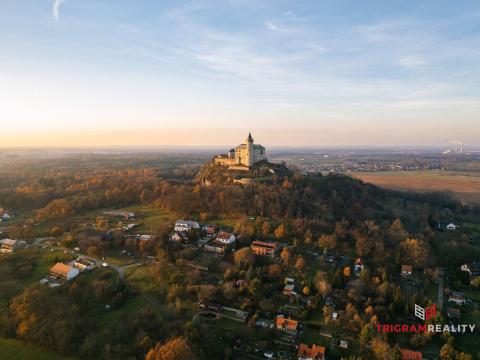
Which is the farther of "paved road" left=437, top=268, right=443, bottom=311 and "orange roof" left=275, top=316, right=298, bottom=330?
"paved road" left=437, top=268, right=443, bottom=311

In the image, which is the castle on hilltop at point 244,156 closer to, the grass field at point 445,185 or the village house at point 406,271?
the village house at point 406,271

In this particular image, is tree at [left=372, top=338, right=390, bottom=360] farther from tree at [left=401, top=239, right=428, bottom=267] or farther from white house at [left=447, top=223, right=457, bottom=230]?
white house at [left=447, top=223, right=457, bottom=230]

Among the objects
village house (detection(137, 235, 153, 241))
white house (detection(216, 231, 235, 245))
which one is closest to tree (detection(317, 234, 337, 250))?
white house (detection(216, 231, 235, 245))

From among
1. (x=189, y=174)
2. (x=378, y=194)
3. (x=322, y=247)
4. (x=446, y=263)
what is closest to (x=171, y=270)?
(x=322, y=247)

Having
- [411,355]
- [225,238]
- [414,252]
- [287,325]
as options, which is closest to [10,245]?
[225,238]

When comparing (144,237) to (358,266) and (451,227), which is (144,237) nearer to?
(358,266)
